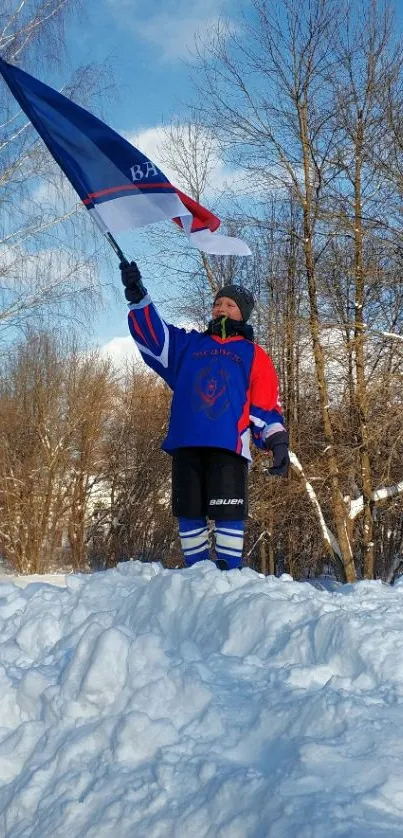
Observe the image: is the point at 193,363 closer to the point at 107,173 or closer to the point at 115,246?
the point at 115,246

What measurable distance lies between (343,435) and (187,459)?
36.8 feet

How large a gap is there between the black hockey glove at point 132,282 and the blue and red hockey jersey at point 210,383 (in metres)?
0.03

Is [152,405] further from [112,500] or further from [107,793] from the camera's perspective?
[107,793]

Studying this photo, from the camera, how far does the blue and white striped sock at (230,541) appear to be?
3562mm

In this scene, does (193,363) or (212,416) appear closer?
(212,416)

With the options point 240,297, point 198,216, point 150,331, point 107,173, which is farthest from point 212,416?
point 107,173

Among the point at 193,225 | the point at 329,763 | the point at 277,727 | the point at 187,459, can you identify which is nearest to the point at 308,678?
the point at 277,727

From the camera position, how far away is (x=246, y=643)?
2.37 metres

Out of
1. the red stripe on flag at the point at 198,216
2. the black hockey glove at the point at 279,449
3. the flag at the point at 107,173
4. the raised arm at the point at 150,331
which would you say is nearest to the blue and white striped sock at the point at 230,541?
the black hockey glove at the point at 279,449

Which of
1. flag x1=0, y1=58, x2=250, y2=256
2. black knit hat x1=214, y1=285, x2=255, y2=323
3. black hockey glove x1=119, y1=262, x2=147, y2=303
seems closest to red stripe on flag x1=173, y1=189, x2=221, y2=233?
flag x1=0, y1=58, x2=250, y2=256

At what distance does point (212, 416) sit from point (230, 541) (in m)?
0.64

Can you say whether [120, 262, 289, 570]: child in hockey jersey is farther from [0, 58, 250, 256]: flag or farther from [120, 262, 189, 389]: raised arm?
[0, 58, 250, 256]: flag

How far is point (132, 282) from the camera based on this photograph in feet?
11.6

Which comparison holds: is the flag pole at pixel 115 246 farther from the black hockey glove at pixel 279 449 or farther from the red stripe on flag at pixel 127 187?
the black hockey glove at pixel 279 449
